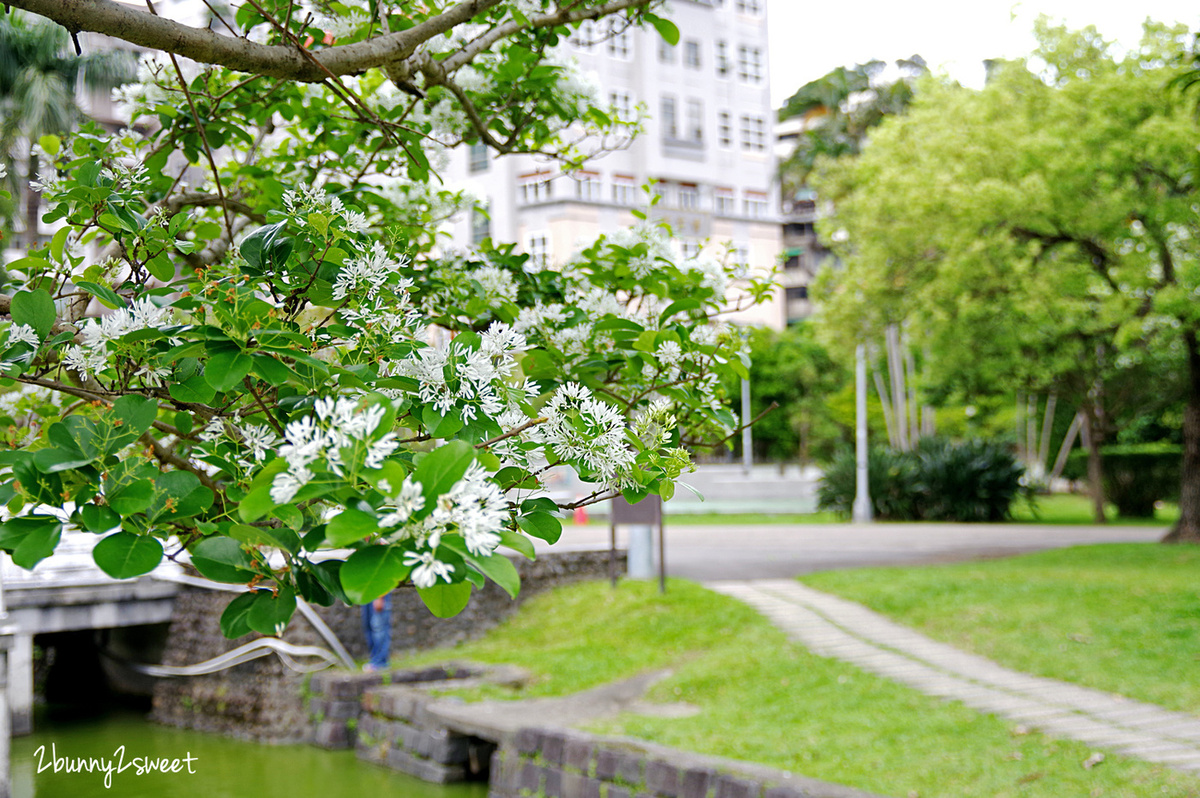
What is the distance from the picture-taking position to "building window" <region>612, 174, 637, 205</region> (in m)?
33.3

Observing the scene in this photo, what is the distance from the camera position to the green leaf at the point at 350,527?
1284mm

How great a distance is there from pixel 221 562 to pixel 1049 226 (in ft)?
47.5

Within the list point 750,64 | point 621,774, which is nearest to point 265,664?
point 621,774

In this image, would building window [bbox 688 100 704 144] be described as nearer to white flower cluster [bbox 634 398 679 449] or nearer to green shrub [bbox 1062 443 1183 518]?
green shrub [bbox 1062 443 1183 518]

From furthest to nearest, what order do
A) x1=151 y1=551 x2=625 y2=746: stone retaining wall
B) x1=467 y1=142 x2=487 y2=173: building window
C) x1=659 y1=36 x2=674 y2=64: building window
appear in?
x1=659 y1=36 x2=674 y2=64: building window < x1=467 y1=142 x2=487 y2=173: building window < x1=151 y1=551 x2=625 y2=746: stone retaining wall

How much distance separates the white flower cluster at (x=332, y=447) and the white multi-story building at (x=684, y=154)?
30.3 metres

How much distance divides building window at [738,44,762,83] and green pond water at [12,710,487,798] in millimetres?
32091

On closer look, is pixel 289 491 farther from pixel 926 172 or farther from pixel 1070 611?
pixel 926 172

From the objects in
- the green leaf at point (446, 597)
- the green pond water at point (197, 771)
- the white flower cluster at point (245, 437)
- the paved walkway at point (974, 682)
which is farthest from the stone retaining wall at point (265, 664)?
the green leaf at point (446, 597)

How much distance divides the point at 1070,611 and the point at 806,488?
68.0 ft

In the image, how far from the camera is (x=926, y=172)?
15.8 metres

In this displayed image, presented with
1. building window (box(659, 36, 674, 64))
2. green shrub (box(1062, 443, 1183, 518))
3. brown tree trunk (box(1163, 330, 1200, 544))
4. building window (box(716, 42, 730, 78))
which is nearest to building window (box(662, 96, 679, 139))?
building window (box(659, 36, 674, 64))

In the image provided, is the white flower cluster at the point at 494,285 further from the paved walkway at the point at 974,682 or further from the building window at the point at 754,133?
the building window at the point at 754,133

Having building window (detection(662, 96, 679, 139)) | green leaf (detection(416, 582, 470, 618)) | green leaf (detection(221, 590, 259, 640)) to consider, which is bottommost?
green leaf (detection(221, 590, 259, 640))
